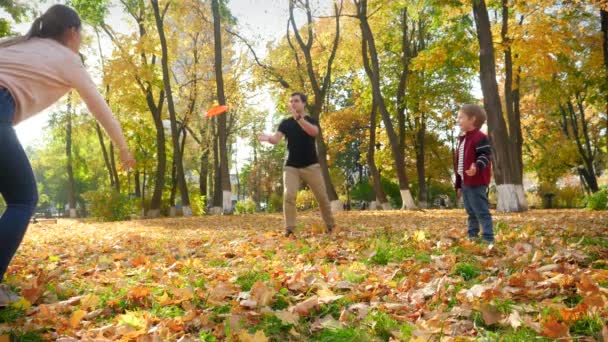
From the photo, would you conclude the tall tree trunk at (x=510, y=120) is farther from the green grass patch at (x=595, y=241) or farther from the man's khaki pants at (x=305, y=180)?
the man's khaki pants at (x=305, y=180)

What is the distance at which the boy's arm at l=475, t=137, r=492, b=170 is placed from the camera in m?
5.62

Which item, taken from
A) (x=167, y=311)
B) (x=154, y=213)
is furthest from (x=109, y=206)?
(x=167, y=311)

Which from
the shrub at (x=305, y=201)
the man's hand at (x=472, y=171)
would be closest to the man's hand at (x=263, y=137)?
the man's hand at (x=472, y=171)

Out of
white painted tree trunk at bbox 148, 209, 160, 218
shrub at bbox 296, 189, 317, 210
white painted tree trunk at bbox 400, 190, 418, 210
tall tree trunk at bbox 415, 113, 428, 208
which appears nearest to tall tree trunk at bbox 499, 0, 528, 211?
white painted tree trunk at bbox 400, 190, 418, 210

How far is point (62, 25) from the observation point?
9.83 ft

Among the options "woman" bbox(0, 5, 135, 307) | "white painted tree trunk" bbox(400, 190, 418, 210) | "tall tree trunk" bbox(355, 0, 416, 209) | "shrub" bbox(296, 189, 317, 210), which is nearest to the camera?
"woman" bbox(0, 5, 135, 307)

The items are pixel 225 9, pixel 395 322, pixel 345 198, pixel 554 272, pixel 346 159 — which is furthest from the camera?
pixel 346 159

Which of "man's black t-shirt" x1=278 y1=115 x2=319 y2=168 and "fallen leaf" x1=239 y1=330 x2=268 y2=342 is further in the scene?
"man's black t-shirt" x1=278 y1=115 x2=319 y2=168

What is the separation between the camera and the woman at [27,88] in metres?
2.71

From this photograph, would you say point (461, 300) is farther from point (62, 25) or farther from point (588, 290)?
point (62, 25)

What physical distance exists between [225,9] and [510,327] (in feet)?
63.4

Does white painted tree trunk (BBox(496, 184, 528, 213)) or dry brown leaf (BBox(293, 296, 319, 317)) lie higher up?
white painted tree trunk (BBox(496, 184, 528, 213))

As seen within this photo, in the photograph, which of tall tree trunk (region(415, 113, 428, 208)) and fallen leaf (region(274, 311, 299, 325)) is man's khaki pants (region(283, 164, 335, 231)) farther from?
tall tree trunk (region(415, 113, 428, 208))

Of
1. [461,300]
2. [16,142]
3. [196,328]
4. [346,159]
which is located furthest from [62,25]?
[346,159]
